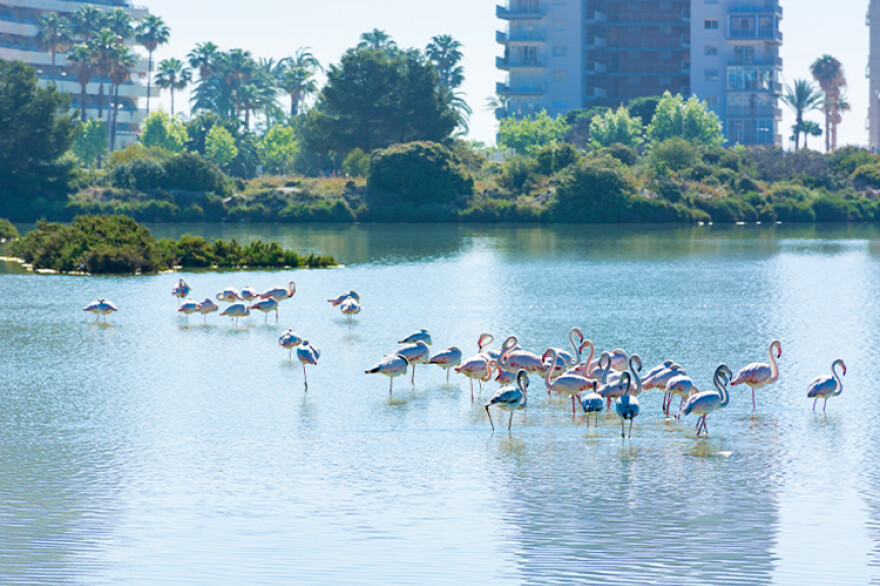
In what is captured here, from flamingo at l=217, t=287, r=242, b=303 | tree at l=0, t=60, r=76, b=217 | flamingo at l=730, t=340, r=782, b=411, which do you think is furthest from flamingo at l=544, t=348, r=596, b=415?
tree at l=0, t=60, r=76, b=217

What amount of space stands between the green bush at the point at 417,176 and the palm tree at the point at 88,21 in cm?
8378

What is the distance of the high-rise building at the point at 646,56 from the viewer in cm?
16762

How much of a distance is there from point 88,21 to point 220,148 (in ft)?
155

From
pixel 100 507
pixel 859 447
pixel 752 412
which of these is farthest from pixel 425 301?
pixel 100 507

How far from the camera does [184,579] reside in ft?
37.0

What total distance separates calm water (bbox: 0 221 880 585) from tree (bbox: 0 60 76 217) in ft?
242

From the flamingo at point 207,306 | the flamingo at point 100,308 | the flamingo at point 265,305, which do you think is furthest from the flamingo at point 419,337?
the flamingo at point 100,308

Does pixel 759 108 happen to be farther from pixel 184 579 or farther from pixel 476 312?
pixel 184 579

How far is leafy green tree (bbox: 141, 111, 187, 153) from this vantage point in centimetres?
15100

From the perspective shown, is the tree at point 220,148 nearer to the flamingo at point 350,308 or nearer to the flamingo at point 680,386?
the flamingo at point 350,308

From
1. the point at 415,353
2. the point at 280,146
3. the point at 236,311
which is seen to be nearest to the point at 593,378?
the point at 415,353

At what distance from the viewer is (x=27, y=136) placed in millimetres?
103250

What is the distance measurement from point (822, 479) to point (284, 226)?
85366mm

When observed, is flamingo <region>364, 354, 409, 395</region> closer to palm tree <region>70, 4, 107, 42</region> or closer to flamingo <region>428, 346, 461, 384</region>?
flamingo <region>428, 346, 461, 384</region>
